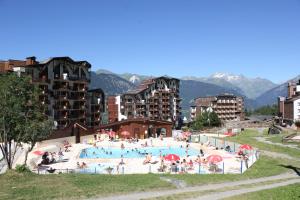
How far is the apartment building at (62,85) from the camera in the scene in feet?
274

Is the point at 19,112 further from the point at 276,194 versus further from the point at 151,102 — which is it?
the point at 151,102

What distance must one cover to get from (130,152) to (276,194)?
126 ft

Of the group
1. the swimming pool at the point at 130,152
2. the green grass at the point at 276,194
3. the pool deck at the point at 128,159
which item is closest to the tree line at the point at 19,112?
the pool deck at the point at 128,159

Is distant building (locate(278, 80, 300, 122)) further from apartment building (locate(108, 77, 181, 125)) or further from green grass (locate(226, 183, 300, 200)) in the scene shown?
green grass (locate(226, 183, 300, 200))

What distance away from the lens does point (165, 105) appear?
445 ft

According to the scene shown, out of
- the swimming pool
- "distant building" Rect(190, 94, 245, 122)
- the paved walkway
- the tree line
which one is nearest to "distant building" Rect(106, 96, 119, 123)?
"distant building" Rect(190, 94, 245, 122)

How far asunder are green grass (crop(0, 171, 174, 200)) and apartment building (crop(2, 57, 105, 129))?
150 feet

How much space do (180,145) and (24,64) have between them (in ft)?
128

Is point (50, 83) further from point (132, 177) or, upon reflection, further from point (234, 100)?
point (234, 100)

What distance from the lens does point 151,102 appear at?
13125 cm

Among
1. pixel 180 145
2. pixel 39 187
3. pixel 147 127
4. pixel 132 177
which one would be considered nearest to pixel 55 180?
pixel 39 187

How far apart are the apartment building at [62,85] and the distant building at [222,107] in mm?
79567

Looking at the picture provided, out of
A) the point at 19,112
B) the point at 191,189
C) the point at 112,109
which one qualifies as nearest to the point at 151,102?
the point at 112,109

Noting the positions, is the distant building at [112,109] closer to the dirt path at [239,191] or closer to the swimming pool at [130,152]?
the swimming pool at [130,152]
